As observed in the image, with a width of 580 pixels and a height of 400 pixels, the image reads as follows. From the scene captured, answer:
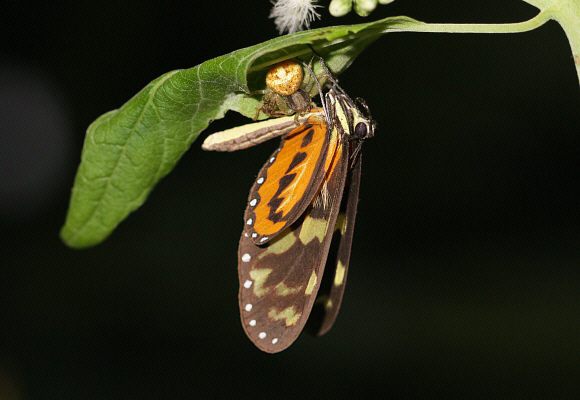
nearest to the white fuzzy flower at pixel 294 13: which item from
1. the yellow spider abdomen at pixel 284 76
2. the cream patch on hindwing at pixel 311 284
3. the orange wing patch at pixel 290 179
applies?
the yellow spider abdomen at pixel 284 76

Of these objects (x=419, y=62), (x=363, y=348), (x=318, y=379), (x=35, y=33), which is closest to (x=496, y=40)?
(x=419, y=62)

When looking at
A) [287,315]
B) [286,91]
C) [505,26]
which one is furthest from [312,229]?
[505,26]

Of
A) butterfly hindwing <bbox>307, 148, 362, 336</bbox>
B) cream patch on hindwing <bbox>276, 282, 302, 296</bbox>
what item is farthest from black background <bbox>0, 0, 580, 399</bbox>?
cream patch on hindwing <bbox>276, 282, 302, 296</bbox>

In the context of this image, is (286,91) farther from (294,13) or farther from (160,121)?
(160,121)

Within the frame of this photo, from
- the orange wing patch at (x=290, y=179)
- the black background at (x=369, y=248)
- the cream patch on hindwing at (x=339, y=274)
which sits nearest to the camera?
the orange wing patch at (x=290, y=179)

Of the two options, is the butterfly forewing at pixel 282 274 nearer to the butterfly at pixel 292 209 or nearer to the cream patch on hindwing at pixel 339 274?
the butterfly at pixel 292 209

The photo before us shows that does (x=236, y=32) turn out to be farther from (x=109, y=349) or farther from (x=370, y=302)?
(x=109, y=349)
